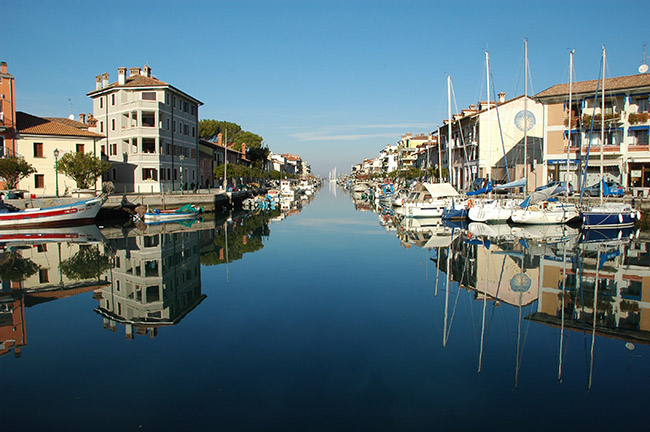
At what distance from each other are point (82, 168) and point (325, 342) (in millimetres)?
33881

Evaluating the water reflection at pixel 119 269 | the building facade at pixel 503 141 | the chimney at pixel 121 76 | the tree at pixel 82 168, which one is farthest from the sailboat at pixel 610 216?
the chimney at pixel 121 76

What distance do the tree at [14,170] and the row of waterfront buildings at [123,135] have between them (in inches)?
85.4

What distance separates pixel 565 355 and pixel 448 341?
2100 mm

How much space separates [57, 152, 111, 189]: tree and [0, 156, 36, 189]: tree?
2166 mm

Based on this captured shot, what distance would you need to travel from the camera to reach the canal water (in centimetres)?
675

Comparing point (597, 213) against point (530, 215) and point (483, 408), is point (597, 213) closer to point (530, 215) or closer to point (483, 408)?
point (530, 215)

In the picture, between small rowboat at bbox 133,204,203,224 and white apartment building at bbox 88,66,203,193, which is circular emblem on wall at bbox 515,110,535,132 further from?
white apartment building at bbox 88,66,203,193

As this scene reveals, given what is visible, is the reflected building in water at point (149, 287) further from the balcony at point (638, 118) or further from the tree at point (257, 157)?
the tree at point (257, 157)

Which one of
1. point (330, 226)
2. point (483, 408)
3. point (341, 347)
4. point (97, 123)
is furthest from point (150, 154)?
point (483, 408)

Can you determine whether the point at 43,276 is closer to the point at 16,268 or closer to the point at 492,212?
the point at 16,268

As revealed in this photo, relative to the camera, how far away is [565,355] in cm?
896

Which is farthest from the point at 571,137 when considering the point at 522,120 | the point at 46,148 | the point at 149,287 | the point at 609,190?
the point at 46,148

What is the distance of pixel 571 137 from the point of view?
142ft

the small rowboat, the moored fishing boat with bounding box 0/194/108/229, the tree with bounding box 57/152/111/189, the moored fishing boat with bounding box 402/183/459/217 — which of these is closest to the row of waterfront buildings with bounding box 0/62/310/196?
the tree with bounding box 57/152/111/189
